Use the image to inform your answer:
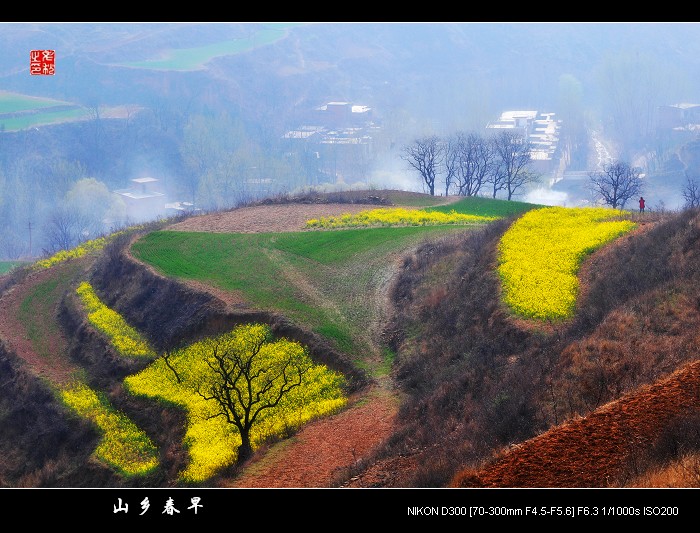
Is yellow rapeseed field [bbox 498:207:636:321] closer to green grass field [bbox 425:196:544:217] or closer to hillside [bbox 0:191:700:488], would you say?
hillside [bbox 0:191:700:488]

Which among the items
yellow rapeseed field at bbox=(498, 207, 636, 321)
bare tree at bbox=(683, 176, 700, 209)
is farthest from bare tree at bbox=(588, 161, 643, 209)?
yellow rapeseed field at bbox=(498, 207, 636, 321)

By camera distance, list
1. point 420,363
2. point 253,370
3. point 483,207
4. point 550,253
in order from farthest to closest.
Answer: point 483,207, point 550,253, point 253,370, point 420,363

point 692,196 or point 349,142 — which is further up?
point 349,142

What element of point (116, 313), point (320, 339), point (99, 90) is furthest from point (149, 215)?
point (320, 339)

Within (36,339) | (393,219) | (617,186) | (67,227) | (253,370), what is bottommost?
(36,339)

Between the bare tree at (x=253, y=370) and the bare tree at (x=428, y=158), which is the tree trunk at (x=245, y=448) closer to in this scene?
the bare tree at (x=253, y=370)

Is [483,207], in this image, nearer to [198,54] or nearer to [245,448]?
[245,448]

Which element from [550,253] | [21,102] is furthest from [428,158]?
[21,102]

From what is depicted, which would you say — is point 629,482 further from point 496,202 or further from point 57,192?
point 57,192

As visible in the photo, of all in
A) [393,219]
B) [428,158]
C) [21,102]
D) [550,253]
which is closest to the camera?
[550,253]

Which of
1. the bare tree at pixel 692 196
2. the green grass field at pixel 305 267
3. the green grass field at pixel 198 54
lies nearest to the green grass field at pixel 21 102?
the green grass field at pixel 198 54
